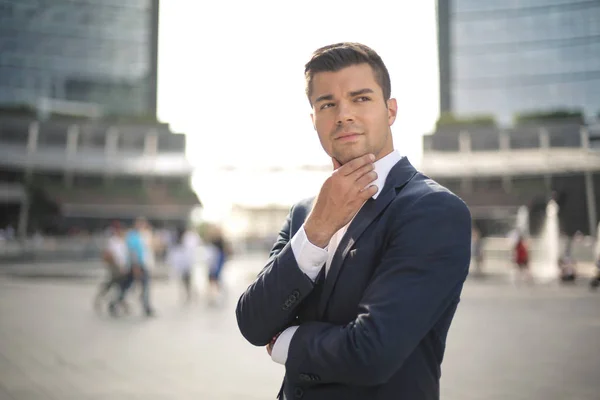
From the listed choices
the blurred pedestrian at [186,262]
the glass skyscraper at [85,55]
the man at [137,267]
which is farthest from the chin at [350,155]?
the glass skyscraper at [85,55]

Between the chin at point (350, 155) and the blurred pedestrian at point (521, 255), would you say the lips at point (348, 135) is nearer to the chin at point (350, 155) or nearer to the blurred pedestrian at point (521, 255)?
the chin at point (350, 155)

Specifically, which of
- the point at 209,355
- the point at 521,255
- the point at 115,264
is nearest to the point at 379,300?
the point at 209,355

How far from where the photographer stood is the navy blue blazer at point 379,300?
1.28 meters

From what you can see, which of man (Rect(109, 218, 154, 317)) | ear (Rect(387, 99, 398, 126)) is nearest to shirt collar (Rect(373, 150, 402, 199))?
ear (Rect(387, 99, 398, 126))

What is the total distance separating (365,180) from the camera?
135cm

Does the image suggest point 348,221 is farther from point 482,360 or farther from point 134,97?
point 134,97

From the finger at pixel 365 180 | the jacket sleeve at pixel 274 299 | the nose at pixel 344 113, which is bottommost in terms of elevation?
the jacket sleeve at pixel 274 299

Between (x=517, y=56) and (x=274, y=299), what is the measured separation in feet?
206

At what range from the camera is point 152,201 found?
5203cm

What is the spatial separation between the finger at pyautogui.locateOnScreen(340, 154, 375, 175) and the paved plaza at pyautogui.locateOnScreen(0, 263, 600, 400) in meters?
3.51

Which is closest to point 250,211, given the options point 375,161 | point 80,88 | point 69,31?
point 80,88

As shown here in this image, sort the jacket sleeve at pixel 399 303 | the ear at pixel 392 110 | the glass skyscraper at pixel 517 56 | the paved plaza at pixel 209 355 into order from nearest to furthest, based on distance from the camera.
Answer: the jacket sleeve at pixel 399 303 → the ear at pixel 392 110 → the paved plaza at pixel 209 355 → the glass skyscraper at pixel 517 56

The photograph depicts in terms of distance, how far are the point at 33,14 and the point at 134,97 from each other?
47.4 feet

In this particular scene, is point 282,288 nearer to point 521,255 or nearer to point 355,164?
point 355,164
